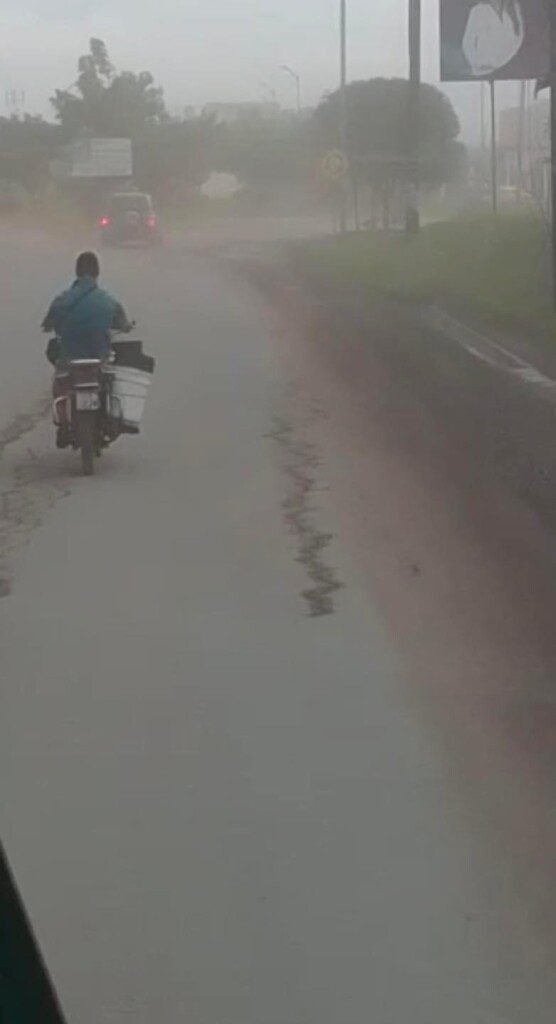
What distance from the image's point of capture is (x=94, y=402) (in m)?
14.4

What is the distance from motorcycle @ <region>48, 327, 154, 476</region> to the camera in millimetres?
14391

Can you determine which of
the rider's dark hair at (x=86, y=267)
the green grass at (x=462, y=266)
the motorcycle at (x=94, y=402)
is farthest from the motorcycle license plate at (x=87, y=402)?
the green grass at (x=462, y=266)

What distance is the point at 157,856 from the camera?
19.6ft

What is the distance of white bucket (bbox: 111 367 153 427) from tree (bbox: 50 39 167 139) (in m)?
41.7

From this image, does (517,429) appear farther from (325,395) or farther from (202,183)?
(202,183)

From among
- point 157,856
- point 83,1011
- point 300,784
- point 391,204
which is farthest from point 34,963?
point 391,204

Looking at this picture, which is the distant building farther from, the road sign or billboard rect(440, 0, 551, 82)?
billboard rect(440, 0, 551, 82)

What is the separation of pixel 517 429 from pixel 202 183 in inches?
1873

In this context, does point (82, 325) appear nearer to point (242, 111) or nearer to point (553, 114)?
point (553, 114)

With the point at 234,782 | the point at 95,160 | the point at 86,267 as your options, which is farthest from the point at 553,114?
the point at 95,160

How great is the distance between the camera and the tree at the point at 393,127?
60375 millimetres

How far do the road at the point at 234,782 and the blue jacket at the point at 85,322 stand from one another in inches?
55.0

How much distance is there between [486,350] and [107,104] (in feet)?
118

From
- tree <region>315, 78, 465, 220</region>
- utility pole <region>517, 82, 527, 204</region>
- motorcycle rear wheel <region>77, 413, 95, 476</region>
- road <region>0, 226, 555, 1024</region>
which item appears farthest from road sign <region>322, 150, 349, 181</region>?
road <region>0, 226, 555, 1024</region>
